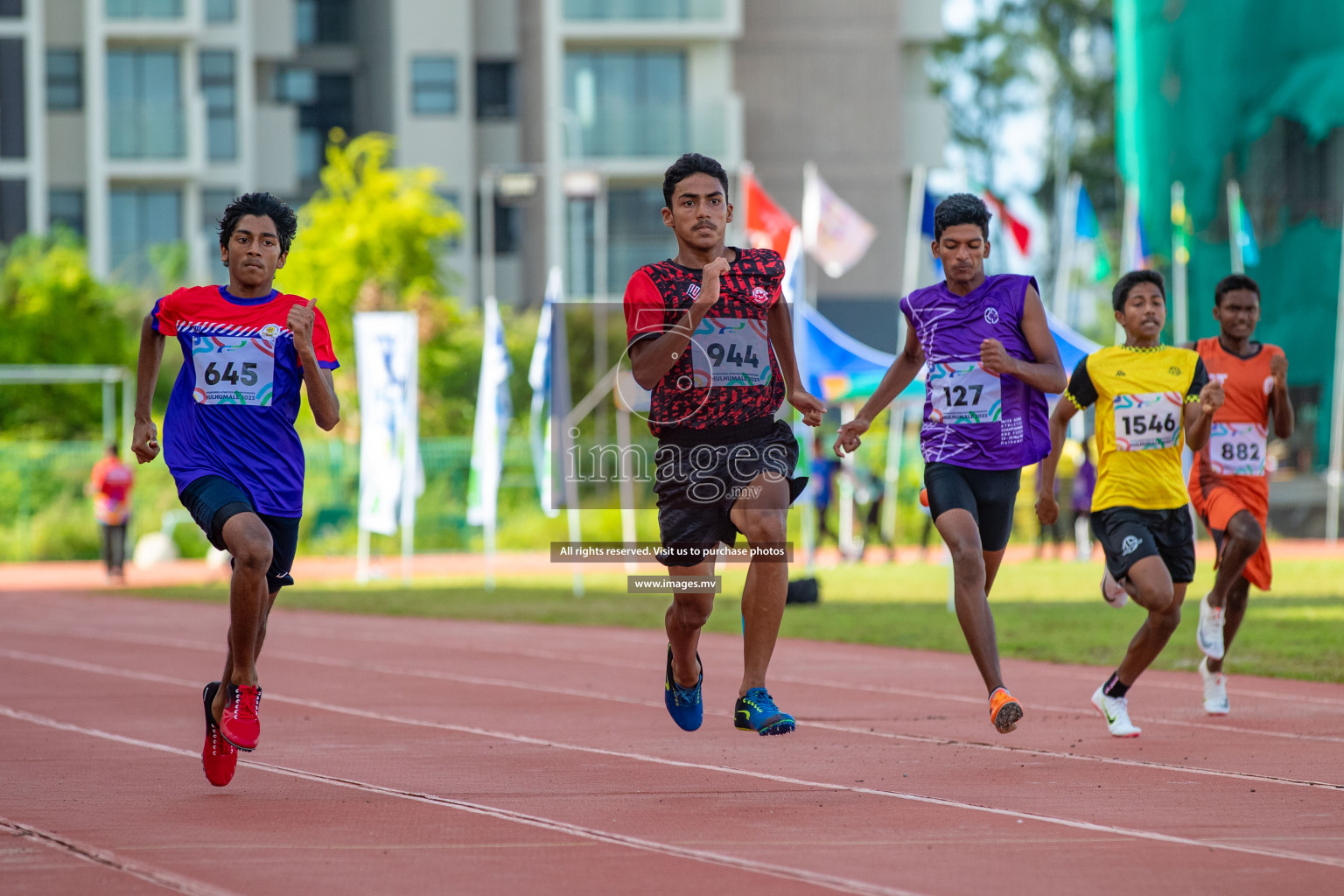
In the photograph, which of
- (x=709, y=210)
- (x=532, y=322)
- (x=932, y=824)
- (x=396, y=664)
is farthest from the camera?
(x=532, y=322)

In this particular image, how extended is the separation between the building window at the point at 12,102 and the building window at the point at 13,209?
67 centimetres

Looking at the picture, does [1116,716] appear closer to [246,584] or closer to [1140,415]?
[1140,415]

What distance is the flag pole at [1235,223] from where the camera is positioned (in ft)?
91.4

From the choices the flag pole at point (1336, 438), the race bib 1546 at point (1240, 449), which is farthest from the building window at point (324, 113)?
the race bib 1546 at point (1240, 449)

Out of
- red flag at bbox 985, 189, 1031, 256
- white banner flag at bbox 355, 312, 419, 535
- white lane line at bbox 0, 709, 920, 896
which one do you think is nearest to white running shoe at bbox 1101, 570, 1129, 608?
white lane line at bbox 0, 709, 920, 896

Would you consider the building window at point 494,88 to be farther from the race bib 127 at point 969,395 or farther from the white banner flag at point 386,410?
the race bib 127 at point 969,395

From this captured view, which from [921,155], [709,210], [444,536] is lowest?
[444,536]

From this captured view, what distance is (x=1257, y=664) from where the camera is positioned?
11.0m

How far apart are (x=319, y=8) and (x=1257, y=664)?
133 feet

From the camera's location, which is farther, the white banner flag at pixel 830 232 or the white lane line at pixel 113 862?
the white banner flag at pixel 830 232

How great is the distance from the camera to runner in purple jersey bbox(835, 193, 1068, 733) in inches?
293

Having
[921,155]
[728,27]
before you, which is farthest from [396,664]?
[921,155]

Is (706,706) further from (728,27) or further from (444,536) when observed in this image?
(728,27)

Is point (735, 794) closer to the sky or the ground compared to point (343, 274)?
closer to the ground
